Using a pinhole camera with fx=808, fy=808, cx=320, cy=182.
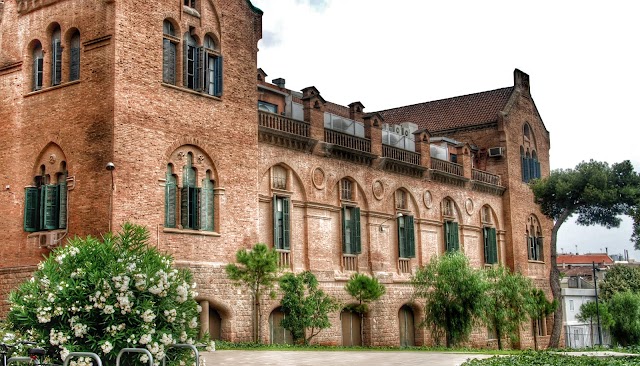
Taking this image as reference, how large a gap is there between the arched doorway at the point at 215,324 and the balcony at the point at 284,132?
6603mm

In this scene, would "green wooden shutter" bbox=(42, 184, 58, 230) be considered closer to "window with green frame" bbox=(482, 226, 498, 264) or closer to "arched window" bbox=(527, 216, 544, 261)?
"window with green frame" bbox=(482, 226, 498, 264)

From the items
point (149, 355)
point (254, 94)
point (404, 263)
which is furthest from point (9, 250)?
point (404, 263)

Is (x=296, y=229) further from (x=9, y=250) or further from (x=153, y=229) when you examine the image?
(x=9, y=250)

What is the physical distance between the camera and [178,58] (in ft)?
88.3

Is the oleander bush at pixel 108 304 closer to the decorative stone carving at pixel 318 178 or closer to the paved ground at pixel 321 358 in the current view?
the paved ground at pixel 321 358

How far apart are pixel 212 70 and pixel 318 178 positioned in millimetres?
7269

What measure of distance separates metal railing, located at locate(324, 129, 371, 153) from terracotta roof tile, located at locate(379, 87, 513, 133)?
14.1 metres

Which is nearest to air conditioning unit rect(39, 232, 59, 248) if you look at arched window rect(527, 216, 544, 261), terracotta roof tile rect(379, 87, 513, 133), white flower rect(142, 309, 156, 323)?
white flower rect(142, 309, 156, 323)

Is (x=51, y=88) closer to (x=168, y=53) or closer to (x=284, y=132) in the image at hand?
(x=168, y=53)

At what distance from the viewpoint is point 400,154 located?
38.4 meters

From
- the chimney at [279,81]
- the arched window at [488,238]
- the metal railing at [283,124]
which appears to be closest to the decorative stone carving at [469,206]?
the arched window at [488,238]

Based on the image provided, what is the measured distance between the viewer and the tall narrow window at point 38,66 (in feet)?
88.2

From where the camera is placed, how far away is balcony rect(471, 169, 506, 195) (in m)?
44.3

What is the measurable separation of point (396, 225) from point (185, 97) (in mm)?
14476
